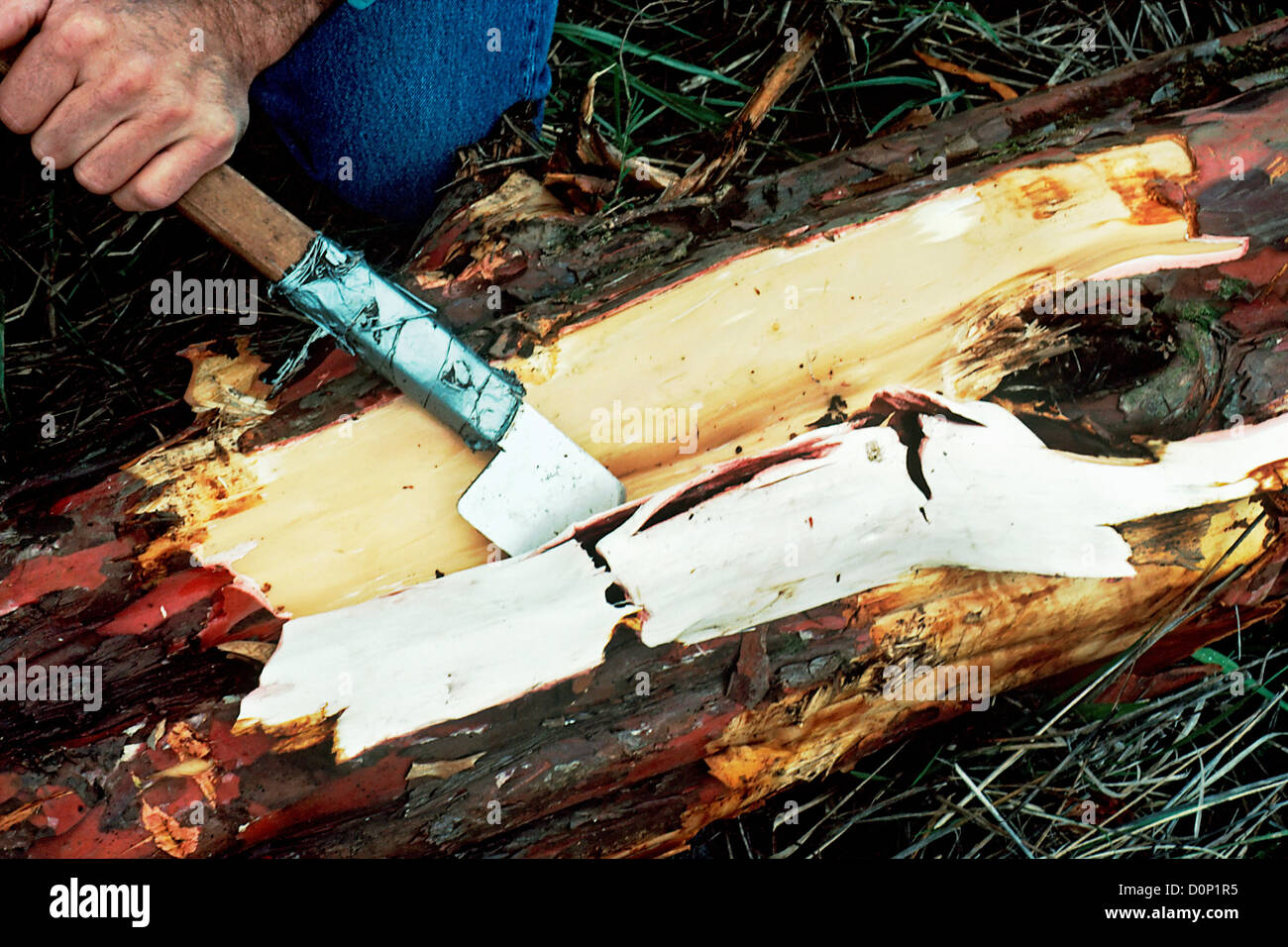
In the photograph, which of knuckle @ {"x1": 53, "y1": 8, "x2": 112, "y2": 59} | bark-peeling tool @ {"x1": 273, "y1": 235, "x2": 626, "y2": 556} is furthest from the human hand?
bark-peeling tool @ {"x1": 273, "y1": 235, "x2": 626, "y2": 556}

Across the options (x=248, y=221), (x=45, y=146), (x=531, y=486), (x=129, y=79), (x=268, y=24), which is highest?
(x=268, y=24)

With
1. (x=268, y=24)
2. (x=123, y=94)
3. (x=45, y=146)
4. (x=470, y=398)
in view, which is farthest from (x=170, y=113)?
(x=470, y=398)

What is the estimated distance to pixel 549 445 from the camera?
1.59m

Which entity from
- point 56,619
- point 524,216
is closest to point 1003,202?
point 524,216

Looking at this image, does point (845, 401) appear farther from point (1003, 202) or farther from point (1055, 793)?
point (1055, 793)

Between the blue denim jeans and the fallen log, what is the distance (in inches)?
19.8

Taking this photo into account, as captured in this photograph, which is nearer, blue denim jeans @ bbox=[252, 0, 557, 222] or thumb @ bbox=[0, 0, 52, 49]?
thumb @ bbox=[0, 0, 52, 49]

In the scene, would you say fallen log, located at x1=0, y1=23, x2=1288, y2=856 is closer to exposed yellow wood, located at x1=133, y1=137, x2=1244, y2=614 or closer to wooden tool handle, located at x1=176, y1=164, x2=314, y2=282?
exposed yellow wood, located at x1=133, y1=137, x2=1244, y2=614

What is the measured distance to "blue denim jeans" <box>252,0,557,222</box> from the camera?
199cm

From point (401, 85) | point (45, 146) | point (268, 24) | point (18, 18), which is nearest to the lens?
point (18, 18)

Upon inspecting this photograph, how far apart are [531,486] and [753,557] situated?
403 mm

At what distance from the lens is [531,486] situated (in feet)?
5.20

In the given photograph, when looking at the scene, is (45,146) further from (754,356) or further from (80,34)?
(754,356)

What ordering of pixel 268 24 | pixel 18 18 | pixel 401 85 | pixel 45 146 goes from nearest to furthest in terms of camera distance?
pixel 18 18 < pixel 45 146 < pixel 268 24 < pixel 401 85
